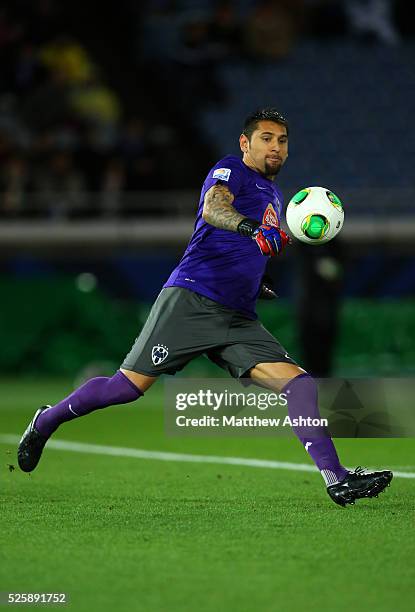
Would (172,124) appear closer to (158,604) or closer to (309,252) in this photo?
(309,252)

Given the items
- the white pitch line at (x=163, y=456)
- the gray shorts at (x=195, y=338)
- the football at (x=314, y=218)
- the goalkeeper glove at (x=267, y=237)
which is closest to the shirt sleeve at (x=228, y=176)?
the football at (x=314, y=218)

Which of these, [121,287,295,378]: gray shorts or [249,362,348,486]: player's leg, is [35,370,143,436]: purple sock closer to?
[121,287,295,378]: gray shorts

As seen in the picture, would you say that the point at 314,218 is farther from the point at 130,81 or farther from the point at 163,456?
the point at 130,81

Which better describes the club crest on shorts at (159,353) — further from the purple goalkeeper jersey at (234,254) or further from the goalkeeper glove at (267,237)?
the goalkeeper glove at (267,237)

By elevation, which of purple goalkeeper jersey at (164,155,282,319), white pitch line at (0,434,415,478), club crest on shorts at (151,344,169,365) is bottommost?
white pitch line at (0,434,415,478)

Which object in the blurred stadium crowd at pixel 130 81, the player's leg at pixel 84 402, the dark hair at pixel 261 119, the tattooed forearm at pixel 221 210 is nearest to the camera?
the tattooed forearm at pixel 221 210

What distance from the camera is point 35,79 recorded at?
22922 millimetres

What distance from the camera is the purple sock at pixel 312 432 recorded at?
6246 mm

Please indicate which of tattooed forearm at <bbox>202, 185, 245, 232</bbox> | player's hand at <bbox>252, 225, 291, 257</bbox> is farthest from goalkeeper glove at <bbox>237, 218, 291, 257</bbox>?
tattooed forearm at <bbox>202, 185, 245, 232</bbox>

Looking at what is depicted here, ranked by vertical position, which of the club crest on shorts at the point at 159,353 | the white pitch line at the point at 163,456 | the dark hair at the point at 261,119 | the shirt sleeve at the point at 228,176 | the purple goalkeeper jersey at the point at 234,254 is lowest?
the white pitch line at the point at 163,456

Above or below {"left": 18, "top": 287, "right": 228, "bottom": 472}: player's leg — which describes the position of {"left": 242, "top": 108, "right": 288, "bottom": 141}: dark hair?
above

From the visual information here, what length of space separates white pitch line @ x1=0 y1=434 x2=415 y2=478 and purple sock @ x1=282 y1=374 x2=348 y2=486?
1604 mm

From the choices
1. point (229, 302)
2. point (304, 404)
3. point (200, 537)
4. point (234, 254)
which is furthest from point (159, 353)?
point (200, 537)

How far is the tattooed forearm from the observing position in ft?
20.2
